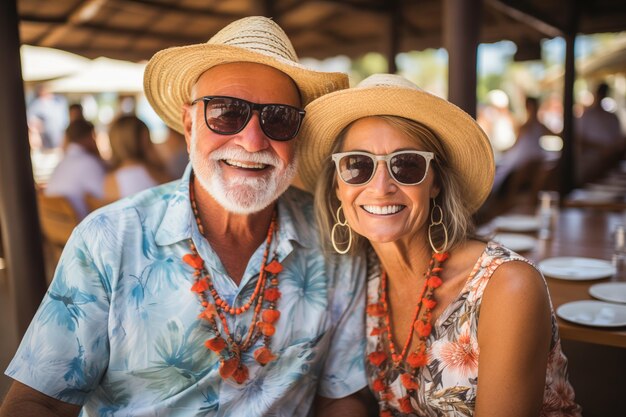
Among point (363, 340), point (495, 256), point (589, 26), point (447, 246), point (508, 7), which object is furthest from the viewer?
point (589, 26)

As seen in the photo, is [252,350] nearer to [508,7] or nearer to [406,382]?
[406,382]

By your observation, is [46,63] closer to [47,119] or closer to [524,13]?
[524,13]

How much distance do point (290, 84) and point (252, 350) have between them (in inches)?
38.9

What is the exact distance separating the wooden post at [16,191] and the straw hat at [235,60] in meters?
0.68

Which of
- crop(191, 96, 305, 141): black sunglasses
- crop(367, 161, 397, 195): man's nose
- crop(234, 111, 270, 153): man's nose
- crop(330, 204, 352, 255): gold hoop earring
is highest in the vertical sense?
crop(191, 96, 305, 141): black sunglasses

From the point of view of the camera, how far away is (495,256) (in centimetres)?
170

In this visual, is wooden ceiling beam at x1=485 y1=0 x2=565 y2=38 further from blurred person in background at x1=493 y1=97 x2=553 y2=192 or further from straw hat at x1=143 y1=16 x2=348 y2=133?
straw hat at x1=143 y1=16 x2=348 y2=133

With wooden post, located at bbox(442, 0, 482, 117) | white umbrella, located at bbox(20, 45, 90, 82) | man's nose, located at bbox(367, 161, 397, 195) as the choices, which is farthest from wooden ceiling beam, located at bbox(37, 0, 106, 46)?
man's nose, located at bbox(367, 161, 397, 195)

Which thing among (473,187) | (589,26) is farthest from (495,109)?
(473,187)

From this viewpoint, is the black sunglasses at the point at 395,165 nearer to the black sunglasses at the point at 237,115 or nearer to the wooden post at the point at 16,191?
the black sunglasses at the point at 237,115

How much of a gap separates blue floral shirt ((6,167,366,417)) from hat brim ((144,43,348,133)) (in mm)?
466

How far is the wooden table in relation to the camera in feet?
6.22

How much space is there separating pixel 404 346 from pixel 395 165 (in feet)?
2.13

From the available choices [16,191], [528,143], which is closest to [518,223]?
[16,191]
